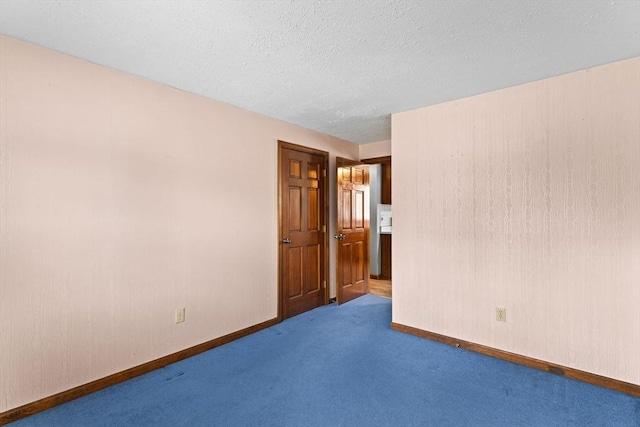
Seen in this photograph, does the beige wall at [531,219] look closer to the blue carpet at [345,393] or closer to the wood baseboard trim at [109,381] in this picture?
the blue carpet at [345,393]

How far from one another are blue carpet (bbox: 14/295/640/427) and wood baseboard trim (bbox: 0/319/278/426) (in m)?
0.05

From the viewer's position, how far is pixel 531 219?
2.68 metres

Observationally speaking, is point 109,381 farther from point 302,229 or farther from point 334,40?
point 334,40

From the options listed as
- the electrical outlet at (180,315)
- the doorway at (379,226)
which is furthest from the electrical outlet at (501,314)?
the doorway at (379,226)

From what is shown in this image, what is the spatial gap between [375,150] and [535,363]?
3.30 m

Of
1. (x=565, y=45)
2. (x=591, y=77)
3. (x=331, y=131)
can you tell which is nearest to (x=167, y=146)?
(x=331, y=131)

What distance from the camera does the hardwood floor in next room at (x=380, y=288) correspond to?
196 inches

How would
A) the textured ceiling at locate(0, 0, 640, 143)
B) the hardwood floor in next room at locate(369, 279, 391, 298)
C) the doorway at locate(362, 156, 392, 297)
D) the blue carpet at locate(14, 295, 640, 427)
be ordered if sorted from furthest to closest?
the doorway at locate(362, 156, 392, 297) → the hardwood floor in next room at locate(369, 279, 391, 298) → the blue carpet at locate(14, 295, 640, 427) → the textured ceiling at locate(0, 0, 640, 143)

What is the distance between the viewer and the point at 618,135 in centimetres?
232

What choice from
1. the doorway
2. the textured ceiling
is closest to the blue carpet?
the textured ceiling

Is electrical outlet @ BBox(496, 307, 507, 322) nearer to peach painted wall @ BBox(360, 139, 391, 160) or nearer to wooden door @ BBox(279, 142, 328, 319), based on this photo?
wooden door @ BBox(279, 142, 328, 319)

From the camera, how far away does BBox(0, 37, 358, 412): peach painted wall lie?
1993 millimetres

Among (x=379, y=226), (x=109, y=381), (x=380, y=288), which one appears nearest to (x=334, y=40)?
(x=109, y=381)

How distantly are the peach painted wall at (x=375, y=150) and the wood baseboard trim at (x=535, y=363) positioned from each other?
8.32 feet
